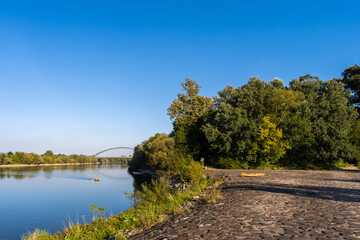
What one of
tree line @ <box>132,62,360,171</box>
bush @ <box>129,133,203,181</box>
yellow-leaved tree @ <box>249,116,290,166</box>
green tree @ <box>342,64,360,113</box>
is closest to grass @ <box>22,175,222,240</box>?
bush @ <box>129,133,203,181</box>

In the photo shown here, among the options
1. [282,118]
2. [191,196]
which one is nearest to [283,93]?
[282,118]

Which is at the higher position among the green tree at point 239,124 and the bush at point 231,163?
the green tree at point 239,124

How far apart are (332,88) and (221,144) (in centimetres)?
1720

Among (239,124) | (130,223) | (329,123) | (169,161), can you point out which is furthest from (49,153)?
(130,223)

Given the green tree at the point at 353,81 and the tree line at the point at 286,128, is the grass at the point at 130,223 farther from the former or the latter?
the green tree at the point at 353,81

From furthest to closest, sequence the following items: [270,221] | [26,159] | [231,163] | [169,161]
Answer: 1. [26,159]
2. [169,161]
3. [231,163]
4. [270,221]

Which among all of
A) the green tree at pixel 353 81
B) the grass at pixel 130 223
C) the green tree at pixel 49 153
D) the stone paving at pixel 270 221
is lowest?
the grass at pixel 130 223

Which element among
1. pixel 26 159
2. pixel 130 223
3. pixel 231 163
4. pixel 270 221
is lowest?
pixel 130 223

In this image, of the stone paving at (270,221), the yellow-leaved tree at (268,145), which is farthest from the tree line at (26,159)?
the stone paving at (270,221)

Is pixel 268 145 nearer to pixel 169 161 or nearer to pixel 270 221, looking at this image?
pixel 169 161

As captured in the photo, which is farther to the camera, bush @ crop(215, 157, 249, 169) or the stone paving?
bush @ crop(215, 157, 249, 169)

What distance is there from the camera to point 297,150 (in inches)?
1273

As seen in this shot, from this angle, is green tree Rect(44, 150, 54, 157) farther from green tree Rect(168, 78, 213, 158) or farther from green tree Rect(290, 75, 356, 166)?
green tree Rect(290, 75, 356, 166)

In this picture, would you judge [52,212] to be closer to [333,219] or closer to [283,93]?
[333,219]
